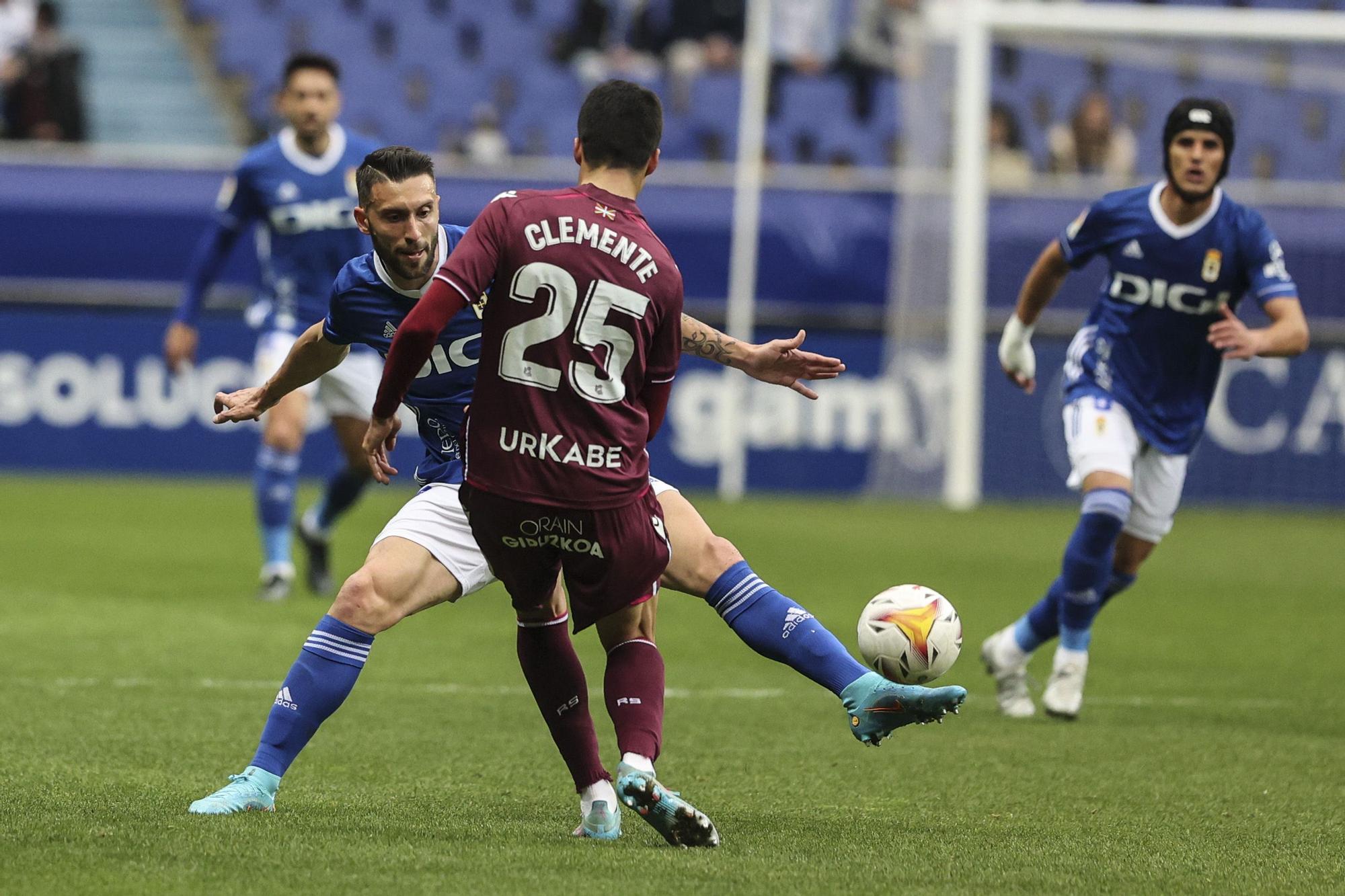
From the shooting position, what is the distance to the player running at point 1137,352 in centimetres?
720

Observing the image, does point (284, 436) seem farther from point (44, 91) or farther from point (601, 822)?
point (44, 91)

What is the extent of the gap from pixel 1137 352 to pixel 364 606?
370 centimetres

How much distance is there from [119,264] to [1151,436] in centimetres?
1180

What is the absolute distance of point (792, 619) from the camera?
190 inches

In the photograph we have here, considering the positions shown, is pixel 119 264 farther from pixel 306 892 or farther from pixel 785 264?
pixel 306 892

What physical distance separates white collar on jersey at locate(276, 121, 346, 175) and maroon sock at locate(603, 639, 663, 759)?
557 centimetres

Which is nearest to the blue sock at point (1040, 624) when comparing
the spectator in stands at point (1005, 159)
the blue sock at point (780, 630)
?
the blue sock at point (780, 630)

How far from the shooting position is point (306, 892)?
13.2 ft

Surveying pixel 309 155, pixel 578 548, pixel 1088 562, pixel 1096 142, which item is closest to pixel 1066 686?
pixel 1088 562

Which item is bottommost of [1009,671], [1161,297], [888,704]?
[1009,671]

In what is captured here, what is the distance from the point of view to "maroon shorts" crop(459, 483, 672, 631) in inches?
178

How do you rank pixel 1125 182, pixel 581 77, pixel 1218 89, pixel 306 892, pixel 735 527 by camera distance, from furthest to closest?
Answer: pixel 581 77
pixel 1125 182
pixel 1218 89
pixel 735 527
pixel 306 892

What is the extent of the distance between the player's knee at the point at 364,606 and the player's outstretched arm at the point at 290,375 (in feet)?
1.58

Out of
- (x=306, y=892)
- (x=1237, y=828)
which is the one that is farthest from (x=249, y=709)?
(x=1237, y=828)
